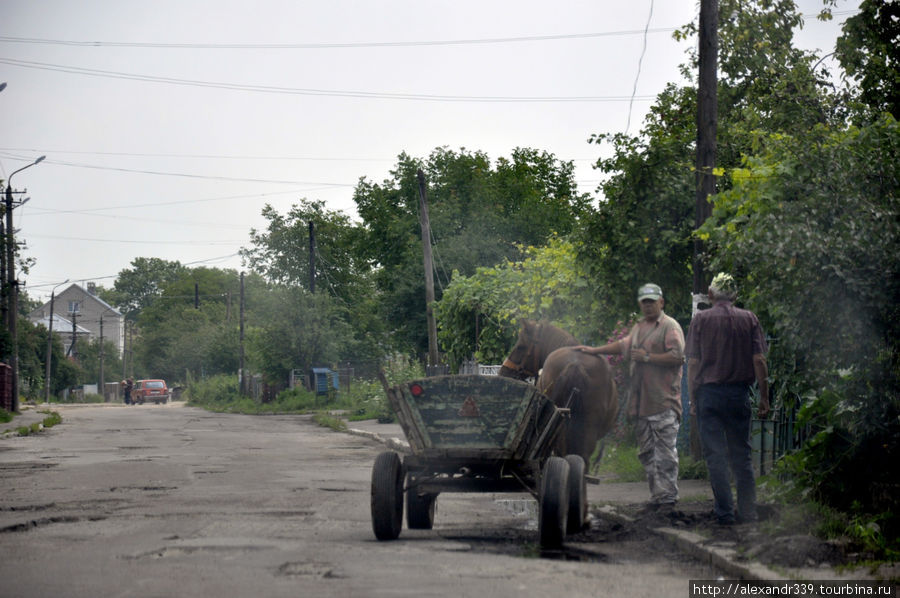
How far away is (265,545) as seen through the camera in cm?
790

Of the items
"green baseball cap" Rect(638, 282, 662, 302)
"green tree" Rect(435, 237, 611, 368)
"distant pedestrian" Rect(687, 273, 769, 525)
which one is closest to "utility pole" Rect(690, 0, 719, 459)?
"green baseball cap" Rect(638, 282, 662, 302)

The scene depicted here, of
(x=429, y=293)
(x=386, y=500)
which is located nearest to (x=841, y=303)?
(x=386, y=500)

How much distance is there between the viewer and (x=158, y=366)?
108875mm

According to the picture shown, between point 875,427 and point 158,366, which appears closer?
point 875,427

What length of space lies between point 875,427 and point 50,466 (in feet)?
A: 40.4

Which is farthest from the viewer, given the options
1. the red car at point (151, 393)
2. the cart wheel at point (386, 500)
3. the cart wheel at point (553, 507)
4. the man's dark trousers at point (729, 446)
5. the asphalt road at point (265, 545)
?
the red car at point (151, 393)

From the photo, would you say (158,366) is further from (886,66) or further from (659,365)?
(659,365)

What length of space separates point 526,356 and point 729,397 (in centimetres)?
193

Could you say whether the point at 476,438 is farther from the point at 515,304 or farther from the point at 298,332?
the point at 298,332

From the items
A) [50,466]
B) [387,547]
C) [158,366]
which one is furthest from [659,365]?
[158,366]

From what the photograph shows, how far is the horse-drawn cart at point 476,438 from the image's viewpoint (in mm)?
8211

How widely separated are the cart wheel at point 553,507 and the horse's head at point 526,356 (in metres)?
2.12

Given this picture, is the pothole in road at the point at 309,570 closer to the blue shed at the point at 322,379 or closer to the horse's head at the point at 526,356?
the horse's head at the point at 526,356

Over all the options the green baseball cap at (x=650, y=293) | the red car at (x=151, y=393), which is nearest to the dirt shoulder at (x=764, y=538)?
the green baseball cap at (x=650, y=293)
